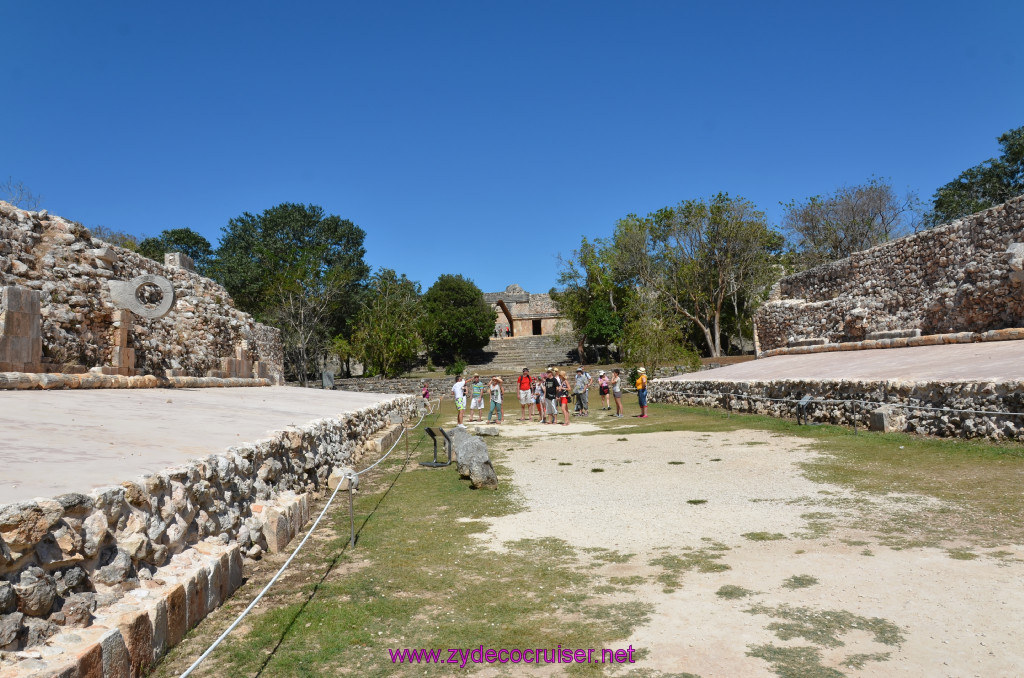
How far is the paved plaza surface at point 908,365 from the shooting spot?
9945mm

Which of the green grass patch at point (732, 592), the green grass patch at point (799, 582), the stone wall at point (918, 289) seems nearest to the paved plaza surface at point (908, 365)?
the stone wall at point (918, 289)

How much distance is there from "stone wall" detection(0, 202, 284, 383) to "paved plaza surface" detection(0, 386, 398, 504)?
82 centimetres

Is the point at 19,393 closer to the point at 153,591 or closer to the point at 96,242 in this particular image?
the point at 96,242

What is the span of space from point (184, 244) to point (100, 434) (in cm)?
6404

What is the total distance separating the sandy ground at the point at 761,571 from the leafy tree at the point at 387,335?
32381mm

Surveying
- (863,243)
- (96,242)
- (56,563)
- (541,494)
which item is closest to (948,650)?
(56,563)

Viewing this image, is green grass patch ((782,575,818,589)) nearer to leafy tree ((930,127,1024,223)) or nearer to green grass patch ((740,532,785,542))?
green grass patch ((740,532,785,542))

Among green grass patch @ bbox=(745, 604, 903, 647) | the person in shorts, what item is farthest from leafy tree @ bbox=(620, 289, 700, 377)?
green grass patch @ bbox=(745, 604, 903, 647)

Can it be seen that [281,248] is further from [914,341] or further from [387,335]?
[914,341]

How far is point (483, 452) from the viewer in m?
8.04

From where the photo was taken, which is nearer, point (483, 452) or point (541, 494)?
point (541, 494)

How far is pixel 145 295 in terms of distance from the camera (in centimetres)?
1083

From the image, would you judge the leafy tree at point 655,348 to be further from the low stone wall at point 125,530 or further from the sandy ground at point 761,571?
the low stone wall at point 125,530

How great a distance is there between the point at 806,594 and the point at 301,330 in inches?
1484
